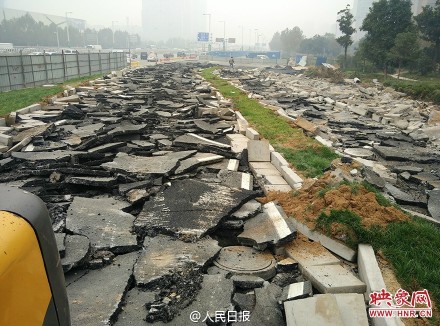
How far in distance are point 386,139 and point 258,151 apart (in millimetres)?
5968

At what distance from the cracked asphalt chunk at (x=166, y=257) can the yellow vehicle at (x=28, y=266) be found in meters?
2.08

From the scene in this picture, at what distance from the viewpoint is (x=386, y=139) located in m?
12.8

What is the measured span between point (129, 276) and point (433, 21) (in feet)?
142

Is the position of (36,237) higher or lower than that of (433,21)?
lower

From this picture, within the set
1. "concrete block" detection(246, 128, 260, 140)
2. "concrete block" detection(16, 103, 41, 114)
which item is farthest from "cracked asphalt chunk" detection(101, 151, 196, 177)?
"concrete block" detection(16, 103, 41, 114)

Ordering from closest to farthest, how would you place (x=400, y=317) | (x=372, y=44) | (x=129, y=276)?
1. (x=400, y=317)
2. (x=129, y=276)
3. (x=372, y=44)

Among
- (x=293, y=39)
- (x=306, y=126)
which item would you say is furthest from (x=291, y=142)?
(x=293, y=39)

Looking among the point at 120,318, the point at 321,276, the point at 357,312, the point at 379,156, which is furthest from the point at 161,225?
the point at 379,156

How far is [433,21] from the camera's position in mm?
37031

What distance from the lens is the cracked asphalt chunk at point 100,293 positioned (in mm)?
3543

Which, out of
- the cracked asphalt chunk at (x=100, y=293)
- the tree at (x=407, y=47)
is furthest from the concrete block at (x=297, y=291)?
the tree at (x=407, y=47)

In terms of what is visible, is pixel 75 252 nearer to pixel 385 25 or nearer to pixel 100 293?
pixel 100 293

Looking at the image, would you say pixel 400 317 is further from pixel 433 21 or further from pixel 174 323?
pixel 433 21

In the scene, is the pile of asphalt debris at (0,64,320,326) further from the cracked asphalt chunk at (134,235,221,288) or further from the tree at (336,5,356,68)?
the tree at (336,5,356,68)
